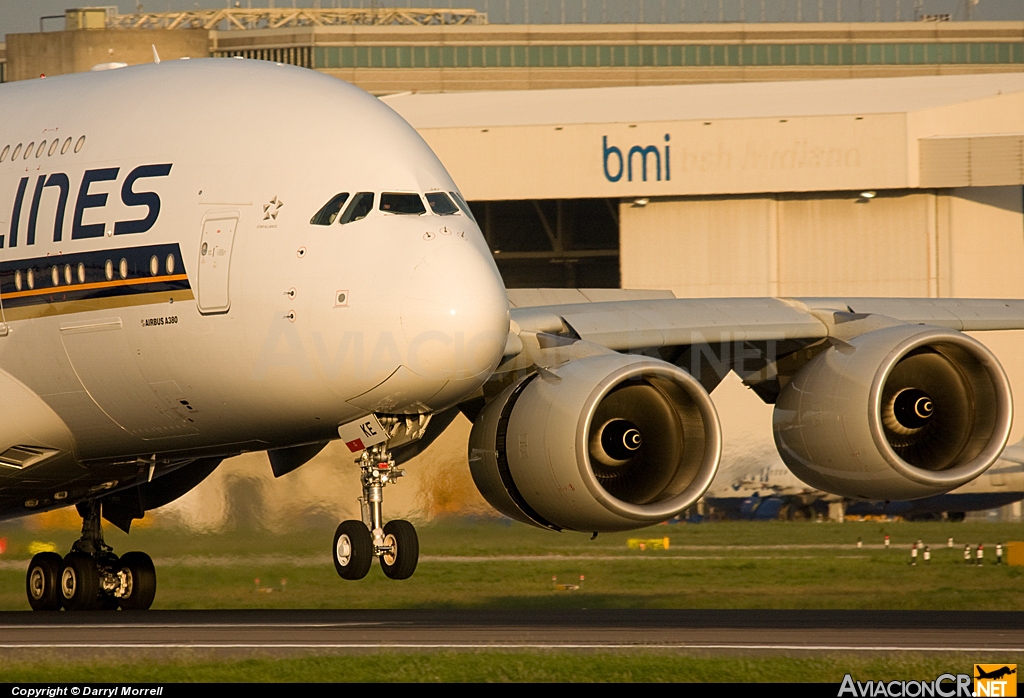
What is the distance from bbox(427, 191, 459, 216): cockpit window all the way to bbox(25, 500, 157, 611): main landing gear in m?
8.30

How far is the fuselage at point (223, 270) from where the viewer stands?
48.4 feet

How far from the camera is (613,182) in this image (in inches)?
1704

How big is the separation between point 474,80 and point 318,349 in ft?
246

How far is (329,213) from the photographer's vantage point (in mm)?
15195

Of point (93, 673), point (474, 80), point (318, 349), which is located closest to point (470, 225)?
point (318, 349)

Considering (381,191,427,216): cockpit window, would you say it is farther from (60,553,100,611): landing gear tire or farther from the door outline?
(60,553,100,611): landing gear tire

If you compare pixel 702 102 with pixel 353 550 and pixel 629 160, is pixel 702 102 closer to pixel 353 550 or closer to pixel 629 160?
pixel 629 160

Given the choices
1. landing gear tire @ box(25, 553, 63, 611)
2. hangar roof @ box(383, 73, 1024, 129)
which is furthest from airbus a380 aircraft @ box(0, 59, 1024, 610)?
hangar roof @ box(383, 73, 1024, 129)

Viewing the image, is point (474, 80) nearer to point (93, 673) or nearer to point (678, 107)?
point (678, 107)

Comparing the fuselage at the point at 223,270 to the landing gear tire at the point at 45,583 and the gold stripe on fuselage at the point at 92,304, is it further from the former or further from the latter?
the landing gear tire at the point at 45,583

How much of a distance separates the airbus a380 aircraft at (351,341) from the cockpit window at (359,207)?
0.03 m

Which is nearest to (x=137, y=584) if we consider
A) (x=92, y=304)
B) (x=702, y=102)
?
(x=92, y=304)

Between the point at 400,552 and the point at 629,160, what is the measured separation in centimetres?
2929

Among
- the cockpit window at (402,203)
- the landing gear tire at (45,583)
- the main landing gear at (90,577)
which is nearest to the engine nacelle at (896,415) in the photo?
the cockpit window at (402,203)
